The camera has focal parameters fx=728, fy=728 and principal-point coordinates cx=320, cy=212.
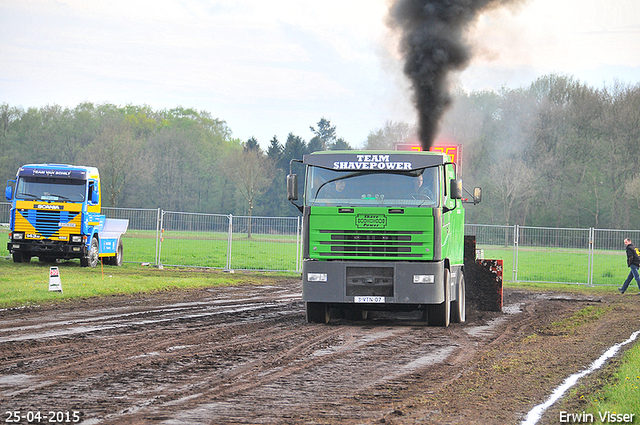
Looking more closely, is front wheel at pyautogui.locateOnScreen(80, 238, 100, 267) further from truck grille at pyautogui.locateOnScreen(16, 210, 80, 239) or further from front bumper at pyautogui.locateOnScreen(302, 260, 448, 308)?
front bumper at pyautogui.locateOnScreen(302, 260, 448, 308)

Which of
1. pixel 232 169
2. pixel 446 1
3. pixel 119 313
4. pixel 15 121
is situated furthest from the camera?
pixel 15 121

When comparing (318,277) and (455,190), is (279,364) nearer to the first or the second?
(318,277)

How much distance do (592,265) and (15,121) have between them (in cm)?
6666

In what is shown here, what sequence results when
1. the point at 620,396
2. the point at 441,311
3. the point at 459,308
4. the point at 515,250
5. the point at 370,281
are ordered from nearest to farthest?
the point at 620,396, the point at 370,281, the point at 441,311, the point at 459,308, the point at 515,250

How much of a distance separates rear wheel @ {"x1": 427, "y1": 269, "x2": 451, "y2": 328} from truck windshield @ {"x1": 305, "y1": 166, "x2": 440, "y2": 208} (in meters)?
1.52

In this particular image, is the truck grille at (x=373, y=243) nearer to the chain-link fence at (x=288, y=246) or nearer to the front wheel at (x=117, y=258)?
the chain-link fence at (x=288, y=246)

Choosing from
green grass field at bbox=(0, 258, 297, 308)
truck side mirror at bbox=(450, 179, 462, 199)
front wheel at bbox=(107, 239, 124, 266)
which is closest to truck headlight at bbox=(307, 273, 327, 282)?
truck side mirror at bbox=(450, 179, 462, 199)

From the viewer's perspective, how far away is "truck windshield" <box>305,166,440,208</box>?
12547mm

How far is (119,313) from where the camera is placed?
47.3 ft

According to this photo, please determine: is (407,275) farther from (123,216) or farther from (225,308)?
(123,216)

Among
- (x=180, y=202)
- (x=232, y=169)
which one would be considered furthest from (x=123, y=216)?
(x=180, y=202)

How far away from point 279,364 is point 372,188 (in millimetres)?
4586

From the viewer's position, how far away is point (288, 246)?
2903 cm

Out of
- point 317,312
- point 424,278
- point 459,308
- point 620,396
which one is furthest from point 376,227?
point 620,396
